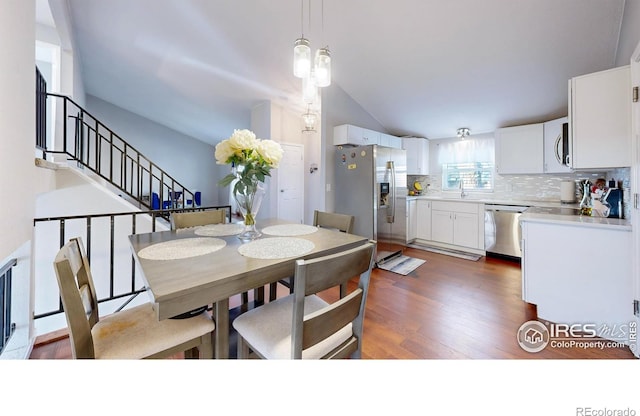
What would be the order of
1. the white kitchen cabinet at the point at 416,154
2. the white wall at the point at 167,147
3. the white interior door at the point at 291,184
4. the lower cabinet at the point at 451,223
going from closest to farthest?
1. the lower cabinet at the point at 451,223
2. the white interior door at the point at 291,184
3. the white kitchen cabinet at the point at 416,154
4. the white wall at the point at 167,147

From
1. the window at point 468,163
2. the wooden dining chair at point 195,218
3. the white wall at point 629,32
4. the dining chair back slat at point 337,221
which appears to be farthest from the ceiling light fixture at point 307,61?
the window at point 468,163

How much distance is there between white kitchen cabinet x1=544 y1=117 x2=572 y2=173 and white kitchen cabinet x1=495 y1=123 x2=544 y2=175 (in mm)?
43

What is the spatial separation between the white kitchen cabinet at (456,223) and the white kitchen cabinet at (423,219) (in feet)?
0.22

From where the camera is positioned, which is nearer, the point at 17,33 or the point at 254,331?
the point at 254,331

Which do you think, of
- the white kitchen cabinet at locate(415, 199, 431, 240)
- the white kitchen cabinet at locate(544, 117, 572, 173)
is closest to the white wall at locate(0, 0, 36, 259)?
the white kitchen cabinet at locate(415, 199, 431, 240)

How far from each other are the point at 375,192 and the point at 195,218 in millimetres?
2215

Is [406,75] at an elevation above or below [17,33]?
above

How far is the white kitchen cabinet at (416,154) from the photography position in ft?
15.2

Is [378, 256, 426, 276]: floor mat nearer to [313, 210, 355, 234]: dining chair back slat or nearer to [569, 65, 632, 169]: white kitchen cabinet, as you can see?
[313, 210, 355, 234]: dining chair back slat

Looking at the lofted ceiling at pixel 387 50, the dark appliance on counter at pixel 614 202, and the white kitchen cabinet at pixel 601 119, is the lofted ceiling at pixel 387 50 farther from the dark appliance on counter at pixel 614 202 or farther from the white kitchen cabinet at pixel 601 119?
the dark appliance on counter at pixel 614 202
